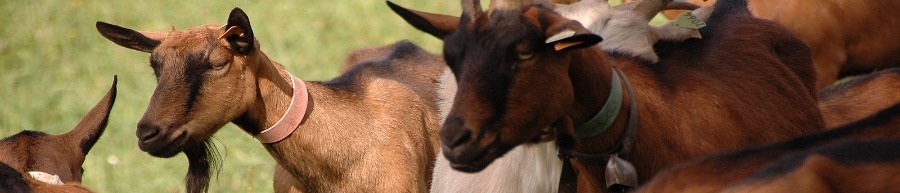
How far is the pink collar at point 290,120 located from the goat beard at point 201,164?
25 cm

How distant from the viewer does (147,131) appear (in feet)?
22.3

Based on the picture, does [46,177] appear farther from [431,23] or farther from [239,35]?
[431,23]

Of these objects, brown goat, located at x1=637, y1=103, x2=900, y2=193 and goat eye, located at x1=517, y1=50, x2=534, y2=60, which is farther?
goat eye, located at x1=517, y1=50, x2=534, y2=60

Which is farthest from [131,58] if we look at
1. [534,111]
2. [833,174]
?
[833,174]

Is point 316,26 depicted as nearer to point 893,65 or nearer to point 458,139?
point 893,65

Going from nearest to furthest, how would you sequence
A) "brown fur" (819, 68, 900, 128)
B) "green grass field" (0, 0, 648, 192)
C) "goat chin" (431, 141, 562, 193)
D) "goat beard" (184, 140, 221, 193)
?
"goat chin" (431, 141, 562, 193) → "goat beard" (184, 140, 221, 193) → "brown fur" (819, 68, 900, 128) → "green grass field" (0, 0, 648, 192)

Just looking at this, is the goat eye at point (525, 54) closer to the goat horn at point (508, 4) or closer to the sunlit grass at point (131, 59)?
the goat horn at point (508, 4)

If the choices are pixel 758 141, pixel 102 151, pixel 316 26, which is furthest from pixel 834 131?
pixel 316 26

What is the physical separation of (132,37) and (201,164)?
28.2 inches

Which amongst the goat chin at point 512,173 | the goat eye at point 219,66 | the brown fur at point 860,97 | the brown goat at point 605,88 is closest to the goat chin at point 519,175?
the goat chin at point 512,173

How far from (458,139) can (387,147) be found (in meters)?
2.77

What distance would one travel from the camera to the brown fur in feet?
25.7

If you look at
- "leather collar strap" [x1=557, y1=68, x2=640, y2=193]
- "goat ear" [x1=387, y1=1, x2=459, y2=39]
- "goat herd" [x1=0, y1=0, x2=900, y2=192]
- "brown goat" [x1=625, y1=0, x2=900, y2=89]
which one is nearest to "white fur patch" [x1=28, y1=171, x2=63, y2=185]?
"goat herd" [x1=0, y1=0, x2=900, y2=192]

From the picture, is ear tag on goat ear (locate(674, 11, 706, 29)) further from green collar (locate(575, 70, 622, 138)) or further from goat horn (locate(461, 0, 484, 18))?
goat horn (locate(461, 0, 484, 18))
